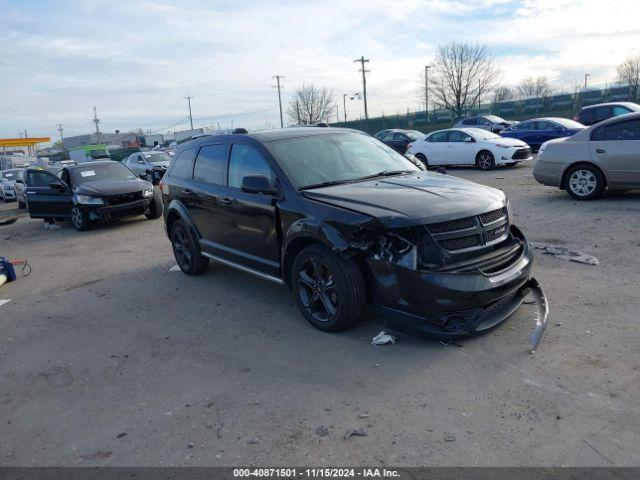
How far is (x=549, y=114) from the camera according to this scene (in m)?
45.1

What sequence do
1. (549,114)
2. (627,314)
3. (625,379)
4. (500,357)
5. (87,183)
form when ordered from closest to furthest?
(625,379) < (500,357) < (627,314) < (87,183) < (549,114)

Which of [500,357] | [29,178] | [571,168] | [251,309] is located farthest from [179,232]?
[29,178]

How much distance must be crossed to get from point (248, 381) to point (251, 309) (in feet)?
5.30

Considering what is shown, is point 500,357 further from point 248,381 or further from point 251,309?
point 251,309

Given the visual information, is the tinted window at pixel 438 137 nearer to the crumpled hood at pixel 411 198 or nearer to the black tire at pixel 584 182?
the black tire at pixel 584 182

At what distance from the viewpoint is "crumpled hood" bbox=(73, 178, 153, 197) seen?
39.1 feet

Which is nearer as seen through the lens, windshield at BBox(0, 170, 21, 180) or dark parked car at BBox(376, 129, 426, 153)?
windshield at BBox(0, 170, 21, 180)

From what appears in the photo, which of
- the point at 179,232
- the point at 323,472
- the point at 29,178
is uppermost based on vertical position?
Result: the point at 29,178

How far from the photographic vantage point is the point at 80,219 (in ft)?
39.5

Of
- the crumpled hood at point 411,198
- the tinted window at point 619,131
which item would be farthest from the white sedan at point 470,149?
the crumpled hood at point 411,198

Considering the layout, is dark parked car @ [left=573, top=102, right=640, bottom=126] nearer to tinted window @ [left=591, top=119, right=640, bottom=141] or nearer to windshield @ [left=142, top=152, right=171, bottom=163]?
tinted window @ [left=591, top=119, right=640, bottom=141]

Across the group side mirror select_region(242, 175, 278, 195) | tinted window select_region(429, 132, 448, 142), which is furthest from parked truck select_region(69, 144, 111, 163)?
side mirror select_region(242, 175, 278, 195)

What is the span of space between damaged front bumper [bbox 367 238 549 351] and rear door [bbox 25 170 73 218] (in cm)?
1081

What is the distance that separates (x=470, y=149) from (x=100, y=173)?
1155 centimetres
